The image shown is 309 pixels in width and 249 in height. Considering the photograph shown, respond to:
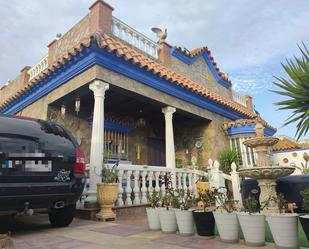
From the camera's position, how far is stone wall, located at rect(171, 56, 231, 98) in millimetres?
10869

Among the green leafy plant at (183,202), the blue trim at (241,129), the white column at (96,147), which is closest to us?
the green leafy plant at (183,202)

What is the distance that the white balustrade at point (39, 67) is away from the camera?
9.20 m

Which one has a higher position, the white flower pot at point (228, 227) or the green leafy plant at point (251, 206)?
the green leafy plant at point (251, 206)

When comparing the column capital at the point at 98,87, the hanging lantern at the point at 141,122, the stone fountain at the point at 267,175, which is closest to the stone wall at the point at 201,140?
the hanging lantern at the point at 141,122

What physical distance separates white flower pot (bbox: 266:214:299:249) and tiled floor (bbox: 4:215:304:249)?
0.19 metres

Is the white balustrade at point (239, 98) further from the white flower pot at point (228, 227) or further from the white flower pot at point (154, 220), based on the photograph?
the white flower pot at point (228, 227)

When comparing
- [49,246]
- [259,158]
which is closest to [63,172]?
[49,246]

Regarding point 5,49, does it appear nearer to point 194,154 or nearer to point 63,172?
point 194,154

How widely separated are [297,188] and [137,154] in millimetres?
6216

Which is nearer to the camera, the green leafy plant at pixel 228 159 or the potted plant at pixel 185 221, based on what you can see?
the potted plant at pixel 185 221

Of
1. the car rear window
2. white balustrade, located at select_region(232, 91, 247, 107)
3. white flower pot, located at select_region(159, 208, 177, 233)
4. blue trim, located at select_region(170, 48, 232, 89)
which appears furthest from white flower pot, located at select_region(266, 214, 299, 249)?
white balustrade, located at select_region(232, 91, 247, 107)

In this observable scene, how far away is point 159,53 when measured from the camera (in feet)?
32.6

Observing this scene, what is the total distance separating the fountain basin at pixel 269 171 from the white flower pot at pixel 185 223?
1.79 m

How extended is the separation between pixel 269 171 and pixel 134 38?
6234mm
